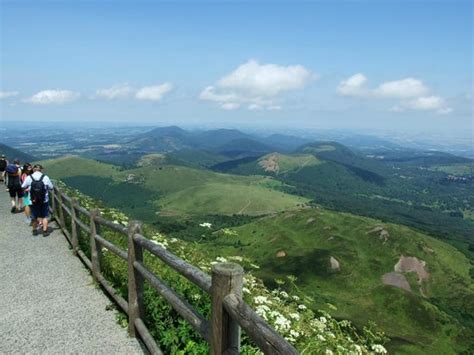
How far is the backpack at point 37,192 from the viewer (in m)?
18.1

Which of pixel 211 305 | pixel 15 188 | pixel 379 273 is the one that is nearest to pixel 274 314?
pixel 211 305

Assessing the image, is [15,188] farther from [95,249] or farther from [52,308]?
[52,308]

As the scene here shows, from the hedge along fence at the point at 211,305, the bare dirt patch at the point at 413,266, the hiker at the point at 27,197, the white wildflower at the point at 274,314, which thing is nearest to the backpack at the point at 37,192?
the hiker at the point at 27,197

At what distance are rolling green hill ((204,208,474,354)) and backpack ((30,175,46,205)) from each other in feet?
316

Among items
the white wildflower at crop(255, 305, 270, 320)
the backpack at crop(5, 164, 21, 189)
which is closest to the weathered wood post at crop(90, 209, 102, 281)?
the white wildflower at crop(255, 305, 270, 320)

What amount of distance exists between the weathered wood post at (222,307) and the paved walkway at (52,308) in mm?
3831

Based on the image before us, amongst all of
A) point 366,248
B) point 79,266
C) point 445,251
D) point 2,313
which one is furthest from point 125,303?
point 445,251

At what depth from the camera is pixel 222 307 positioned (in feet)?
17.3

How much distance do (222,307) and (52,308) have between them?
7271 millimetres

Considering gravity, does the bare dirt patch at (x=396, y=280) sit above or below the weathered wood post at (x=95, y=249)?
below

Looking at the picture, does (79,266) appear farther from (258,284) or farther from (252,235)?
(252,235)

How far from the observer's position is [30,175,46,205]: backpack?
714 inches

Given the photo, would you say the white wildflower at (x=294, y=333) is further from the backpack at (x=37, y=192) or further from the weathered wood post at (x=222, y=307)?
the backpack at (x=37, y=192)

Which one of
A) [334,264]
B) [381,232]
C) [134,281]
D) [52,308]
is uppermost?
[134,281]
